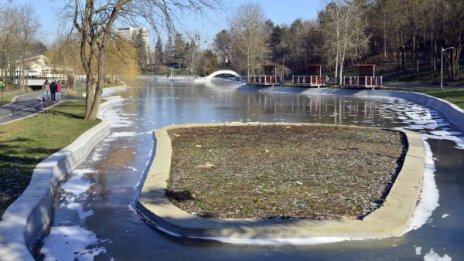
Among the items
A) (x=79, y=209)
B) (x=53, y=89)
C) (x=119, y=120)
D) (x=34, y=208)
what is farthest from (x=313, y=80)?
(x=34, y=208)

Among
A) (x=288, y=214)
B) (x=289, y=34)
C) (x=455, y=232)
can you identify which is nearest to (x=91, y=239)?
(x=288, y=214)

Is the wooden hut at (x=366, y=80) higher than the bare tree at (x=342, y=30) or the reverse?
the reverse

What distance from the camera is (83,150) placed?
15055 mm

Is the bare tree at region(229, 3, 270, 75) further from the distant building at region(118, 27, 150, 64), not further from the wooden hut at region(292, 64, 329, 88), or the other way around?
the distant building at region(118, 27, 150, 64)

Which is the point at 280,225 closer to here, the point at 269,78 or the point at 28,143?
the point at 28,143

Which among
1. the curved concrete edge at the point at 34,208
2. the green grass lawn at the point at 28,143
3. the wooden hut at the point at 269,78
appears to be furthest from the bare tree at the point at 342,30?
the curved concrete edge at the point at 34,208

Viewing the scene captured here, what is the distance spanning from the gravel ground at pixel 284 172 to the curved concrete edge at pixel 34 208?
2.27 meters

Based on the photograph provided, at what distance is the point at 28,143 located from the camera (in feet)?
51.0

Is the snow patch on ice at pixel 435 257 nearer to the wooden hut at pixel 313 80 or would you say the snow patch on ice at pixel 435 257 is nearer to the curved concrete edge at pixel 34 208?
the curved concrete edge at pixel 34 208

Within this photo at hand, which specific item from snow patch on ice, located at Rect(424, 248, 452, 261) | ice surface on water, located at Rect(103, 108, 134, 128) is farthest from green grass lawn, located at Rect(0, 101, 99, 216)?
snow patch on ice, located at Rect(424, 248, 452, 261)

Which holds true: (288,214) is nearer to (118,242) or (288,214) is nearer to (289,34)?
(118,242)

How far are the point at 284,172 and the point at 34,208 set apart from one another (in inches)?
222

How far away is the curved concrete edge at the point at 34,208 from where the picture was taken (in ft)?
21.7

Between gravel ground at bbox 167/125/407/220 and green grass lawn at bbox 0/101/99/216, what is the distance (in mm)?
3027
